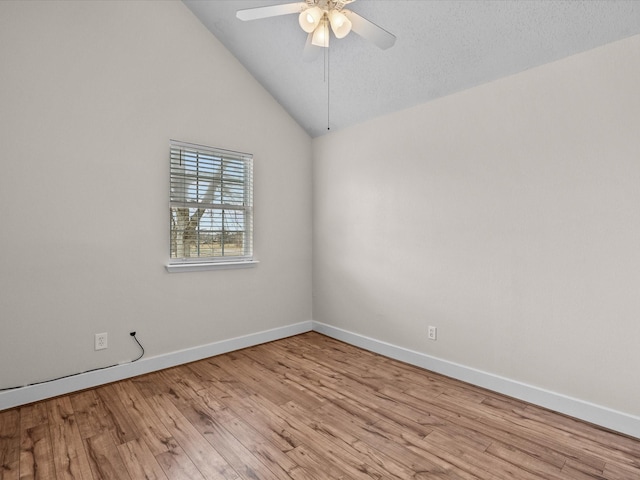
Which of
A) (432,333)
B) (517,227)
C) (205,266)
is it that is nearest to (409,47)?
(517,227)

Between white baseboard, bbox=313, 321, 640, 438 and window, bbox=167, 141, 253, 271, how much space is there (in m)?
1.65

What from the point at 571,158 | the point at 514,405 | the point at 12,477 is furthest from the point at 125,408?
the point at 571,158

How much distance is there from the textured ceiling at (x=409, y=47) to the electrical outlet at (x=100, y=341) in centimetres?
278

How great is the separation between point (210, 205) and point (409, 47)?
2.18 metres

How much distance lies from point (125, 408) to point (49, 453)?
0.49 meters

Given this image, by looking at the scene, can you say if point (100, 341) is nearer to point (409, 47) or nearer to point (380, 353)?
point (380, 353)

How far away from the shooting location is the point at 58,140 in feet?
8.18

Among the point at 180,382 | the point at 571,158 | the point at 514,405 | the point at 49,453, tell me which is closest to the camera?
the point at 49,453

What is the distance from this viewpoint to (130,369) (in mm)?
2811

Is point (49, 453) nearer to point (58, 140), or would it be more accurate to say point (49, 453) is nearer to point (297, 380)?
point (297, 380)

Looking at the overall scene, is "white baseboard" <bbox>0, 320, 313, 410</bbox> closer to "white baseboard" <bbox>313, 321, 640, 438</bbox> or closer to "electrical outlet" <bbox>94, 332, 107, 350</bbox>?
"electrical outlet" <bbox>94, 332, 107, 350</bbox>

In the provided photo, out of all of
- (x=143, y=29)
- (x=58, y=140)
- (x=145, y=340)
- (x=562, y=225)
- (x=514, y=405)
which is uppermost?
(x=143, y=29)

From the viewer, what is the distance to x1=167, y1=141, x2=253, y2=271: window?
3102 mm

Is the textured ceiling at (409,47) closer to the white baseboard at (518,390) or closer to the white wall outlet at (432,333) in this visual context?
the white wall outlet at (432,333)
